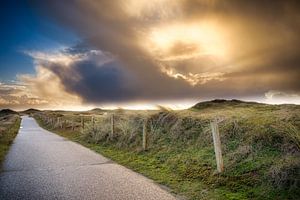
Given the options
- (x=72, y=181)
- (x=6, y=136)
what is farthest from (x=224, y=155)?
(x=6, y=136)

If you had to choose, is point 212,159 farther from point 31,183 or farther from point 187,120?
point 31,183

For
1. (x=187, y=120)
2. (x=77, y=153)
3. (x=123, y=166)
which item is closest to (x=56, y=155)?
(x=77, y=153)

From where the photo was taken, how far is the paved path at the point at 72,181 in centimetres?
759

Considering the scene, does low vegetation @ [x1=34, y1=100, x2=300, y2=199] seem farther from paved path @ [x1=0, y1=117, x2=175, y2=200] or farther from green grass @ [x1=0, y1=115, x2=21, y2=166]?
green grass @ [x1=0, y1=115, x2=21, y2=166]

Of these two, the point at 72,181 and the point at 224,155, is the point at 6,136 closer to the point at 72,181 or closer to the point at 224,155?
the point at 72,181

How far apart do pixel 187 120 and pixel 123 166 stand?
4.24m

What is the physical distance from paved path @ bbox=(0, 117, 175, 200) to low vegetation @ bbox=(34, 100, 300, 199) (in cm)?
77

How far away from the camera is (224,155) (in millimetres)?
10258

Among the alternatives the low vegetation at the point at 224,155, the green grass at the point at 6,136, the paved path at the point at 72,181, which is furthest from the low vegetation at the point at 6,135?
the low vegetation at the point at 224,155

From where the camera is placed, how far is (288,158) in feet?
26.9

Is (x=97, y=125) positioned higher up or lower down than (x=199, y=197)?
higher up

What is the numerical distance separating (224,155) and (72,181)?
16.2 ft

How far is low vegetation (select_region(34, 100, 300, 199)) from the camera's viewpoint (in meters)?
7.68

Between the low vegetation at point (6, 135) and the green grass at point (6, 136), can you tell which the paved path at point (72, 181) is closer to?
the green grass at point (6, 136)
